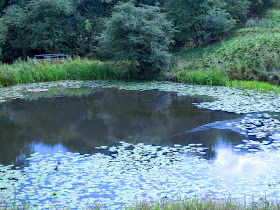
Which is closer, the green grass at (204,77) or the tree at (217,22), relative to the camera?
the green grass at (204,77)

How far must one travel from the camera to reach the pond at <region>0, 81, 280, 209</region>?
5844 mm

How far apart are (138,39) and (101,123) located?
7.12 meters

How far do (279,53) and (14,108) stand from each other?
31.3 ft

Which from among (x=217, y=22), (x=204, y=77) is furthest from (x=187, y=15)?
(x=204, y=77)

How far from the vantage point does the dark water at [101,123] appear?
27.5ft

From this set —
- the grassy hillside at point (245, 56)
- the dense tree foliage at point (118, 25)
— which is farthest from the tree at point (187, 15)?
the grassy hillside at point (245, 56)

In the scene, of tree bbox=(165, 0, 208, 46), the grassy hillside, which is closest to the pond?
the grassy hillside

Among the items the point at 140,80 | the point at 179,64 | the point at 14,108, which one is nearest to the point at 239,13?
the point at 179,64

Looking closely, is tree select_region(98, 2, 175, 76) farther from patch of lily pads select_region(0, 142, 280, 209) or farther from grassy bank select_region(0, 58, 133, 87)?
patch of lily pads select_region(0, 142, 280, 209)

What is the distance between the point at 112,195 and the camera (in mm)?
5688

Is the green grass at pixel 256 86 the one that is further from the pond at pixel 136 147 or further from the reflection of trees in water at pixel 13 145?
the reflection of trees in water at pixel 13 145

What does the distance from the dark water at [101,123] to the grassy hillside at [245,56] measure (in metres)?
2.90

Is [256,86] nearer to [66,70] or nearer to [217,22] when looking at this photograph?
[217,22]

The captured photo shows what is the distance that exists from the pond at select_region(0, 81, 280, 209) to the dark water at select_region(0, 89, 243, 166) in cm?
2
